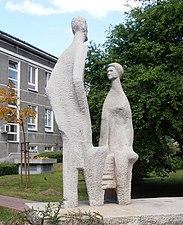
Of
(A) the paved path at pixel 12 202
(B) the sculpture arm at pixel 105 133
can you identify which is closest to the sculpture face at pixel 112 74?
(B) the sculpture arm at pixel 105 133

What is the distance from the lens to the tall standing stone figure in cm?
632

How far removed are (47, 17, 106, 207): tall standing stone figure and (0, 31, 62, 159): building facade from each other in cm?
1955

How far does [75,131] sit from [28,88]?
912 inches

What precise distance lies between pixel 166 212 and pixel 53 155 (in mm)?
22355

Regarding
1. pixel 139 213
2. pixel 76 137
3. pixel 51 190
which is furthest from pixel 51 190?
pixel 139 213

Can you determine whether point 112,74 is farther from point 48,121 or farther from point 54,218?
point 48,121

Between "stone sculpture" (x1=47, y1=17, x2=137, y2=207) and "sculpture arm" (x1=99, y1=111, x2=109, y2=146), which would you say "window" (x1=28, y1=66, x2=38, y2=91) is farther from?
"stone sculpture" (x1=47, y1=17, x2=137, y2=207)

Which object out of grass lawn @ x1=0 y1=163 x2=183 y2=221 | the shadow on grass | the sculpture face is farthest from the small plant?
the shadow on grass

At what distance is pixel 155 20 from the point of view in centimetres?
1432

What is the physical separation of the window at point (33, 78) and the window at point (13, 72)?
1936 millimetres

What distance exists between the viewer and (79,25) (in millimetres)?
6797

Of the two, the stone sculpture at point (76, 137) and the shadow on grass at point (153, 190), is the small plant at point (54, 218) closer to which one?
the stone sculpture at point (76, 137)

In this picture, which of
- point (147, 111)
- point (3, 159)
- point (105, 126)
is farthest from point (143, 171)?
point (3, 159)

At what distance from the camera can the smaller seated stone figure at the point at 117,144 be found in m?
6.66
